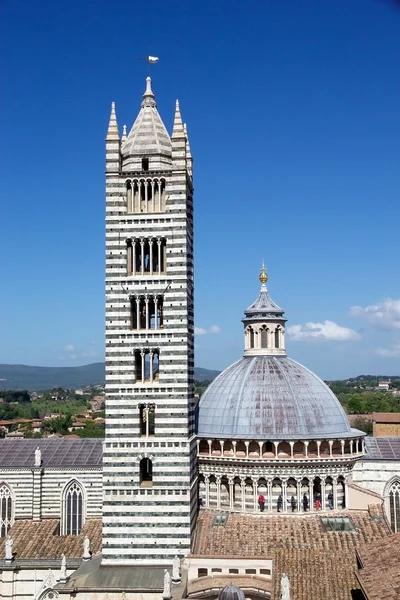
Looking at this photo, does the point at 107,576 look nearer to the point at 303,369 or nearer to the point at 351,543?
the point at 351,543

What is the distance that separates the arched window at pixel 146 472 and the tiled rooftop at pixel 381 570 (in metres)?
12.3

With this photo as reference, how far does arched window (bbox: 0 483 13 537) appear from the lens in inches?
1794

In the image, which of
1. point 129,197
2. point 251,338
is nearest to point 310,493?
point 251,338

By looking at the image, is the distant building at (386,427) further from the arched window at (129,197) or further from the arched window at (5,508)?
the arched window at (129,197)

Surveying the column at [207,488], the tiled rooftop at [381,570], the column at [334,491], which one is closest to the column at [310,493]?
the column at [334,491]

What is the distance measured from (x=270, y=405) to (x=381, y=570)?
16253 mm

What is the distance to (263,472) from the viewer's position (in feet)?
132

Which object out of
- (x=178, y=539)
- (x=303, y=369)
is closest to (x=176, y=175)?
(x=303, y=369)

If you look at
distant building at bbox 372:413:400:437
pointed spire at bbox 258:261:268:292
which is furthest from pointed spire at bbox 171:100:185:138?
distant building at bbox 372:413:400:437

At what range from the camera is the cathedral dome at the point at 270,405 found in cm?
4141

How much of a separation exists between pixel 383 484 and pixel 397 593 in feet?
66.1

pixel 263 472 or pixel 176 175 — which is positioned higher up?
pixel 176 175

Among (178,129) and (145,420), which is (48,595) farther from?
(178,129)

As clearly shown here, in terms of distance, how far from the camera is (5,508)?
45.9 m
